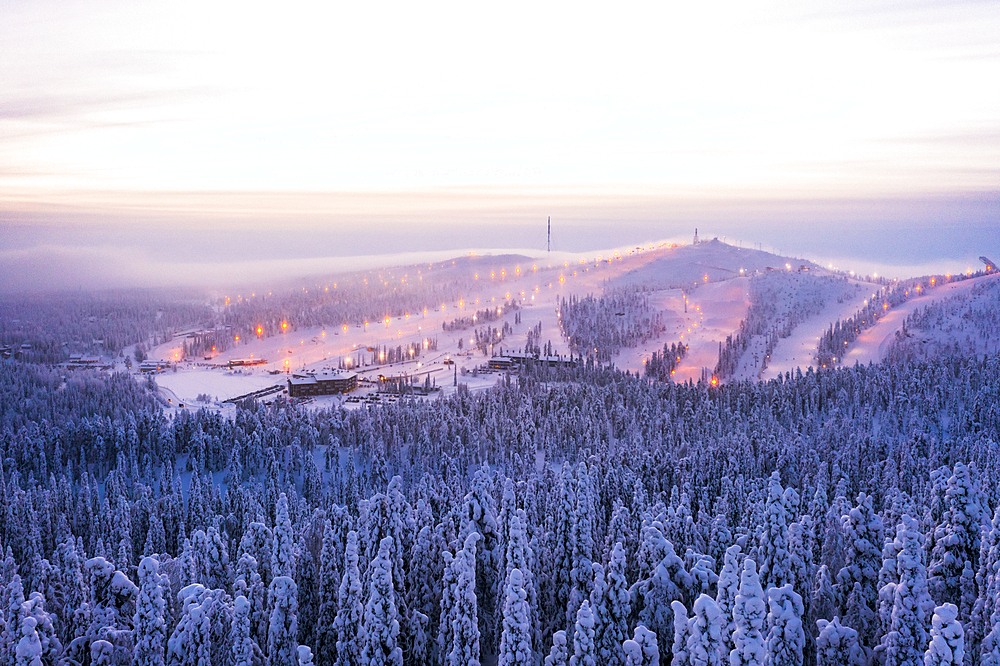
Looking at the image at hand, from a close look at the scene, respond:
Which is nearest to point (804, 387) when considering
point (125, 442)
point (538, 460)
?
point (538, 460)

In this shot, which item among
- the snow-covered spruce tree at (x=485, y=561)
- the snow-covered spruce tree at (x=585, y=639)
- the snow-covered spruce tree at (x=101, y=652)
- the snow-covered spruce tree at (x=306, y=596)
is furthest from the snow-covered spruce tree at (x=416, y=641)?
the snow-covered spruce tree at (x=101, y=652)

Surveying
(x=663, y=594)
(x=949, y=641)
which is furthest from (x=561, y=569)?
(x=949, y=641)

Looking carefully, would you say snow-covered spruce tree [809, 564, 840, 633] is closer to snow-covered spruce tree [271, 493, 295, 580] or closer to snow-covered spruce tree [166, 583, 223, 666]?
snow-covered spruce tree [166, 583, 223, 666]

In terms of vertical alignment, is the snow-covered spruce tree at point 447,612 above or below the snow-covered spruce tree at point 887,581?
below

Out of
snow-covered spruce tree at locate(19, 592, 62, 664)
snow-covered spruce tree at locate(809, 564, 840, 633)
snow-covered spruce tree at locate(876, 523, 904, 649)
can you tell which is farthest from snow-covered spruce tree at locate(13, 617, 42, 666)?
snow-covered spruce tree at locate(809, 564, 840, 633)

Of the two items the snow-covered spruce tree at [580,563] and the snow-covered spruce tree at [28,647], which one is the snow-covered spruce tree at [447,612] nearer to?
the snow-covered spruce tree at [580,563]

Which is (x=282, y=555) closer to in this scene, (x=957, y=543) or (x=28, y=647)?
(x=28, y=647)
